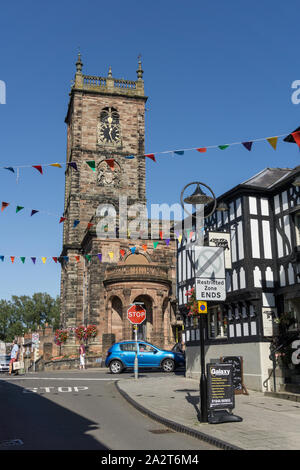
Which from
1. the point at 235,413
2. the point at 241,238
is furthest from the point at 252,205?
the point at 235,413

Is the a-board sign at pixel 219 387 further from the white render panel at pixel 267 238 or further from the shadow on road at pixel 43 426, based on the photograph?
the white render panel at pixel 267 238

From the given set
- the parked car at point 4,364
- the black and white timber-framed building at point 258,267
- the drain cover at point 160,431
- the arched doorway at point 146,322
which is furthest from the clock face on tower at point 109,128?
the drain cover at point 160,431

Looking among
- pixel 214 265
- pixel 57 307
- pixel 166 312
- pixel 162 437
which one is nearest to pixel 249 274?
pixel 214 265

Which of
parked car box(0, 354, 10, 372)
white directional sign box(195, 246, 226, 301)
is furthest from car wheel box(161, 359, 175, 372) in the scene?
parked car box(0, 354, 10, 372)

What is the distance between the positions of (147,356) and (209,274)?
13092mm

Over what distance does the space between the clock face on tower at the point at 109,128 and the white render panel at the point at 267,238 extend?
3294 cm

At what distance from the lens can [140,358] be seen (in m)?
21.9

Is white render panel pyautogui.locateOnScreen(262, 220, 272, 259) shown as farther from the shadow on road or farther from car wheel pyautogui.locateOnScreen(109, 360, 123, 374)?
car wheel pyautogui.locateOnScreen(109, 360, 123, 374)

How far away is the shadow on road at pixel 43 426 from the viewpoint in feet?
23.3

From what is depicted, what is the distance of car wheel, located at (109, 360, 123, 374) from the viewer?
22.1 meters

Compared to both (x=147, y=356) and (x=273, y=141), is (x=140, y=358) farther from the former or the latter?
(x=273, y=141)

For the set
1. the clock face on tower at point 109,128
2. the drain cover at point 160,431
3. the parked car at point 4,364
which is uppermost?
the clock face on tower at point 109,128

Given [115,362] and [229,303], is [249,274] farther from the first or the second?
[115,362]
